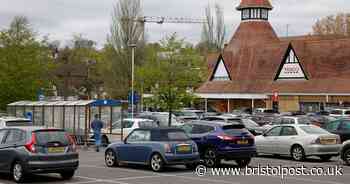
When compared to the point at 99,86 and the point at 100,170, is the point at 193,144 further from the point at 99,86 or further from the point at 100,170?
the point at 99,86

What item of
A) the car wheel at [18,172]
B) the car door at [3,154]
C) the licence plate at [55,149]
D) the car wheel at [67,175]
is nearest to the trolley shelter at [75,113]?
the car wheel at [67,175]

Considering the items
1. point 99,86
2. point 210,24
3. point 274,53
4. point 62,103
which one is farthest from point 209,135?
point 210,24

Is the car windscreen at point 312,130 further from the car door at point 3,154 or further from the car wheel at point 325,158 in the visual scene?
the car door at point 3,154

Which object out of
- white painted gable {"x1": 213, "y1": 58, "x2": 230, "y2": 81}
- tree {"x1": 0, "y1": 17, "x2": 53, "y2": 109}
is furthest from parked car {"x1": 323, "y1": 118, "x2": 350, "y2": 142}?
white painted gable {"x1": 213, "y1": 58, "x2": 230, "y2": 81}

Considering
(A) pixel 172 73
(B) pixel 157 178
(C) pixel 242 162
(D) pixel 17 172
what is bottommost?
(B) pixel 157 178

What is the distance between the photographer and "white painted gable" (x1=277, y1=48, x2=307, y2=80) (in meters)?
72.8

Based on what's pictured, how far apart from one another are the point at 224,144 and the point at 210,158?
747 millimetres

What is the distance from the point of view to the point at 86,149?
30.1 m

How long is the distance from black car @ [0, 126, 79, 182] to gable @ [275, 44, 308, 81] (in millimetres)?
57348

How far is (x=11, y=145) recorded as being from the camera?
683 inches

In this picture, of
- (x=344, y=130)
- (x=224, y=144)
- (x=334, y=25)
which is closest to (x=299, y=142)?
(x=344, y=130)

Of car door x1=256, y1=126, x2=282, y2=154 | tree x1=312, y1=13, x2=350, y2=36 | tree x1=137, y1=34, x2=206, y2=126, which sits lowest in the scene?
car door x1=256, y1=126, x2=282, y2=154

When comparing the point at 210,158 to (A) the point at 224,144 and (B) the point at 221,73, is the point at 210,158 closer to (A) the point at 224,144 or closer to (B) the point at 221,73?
(A) the point at 224,144

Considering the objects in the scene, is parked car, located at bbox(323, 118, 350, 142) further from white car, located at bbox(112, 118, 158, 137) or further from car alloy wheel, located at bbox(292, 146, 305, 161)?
white car, located at bbox(112, 118, 158, 137)
